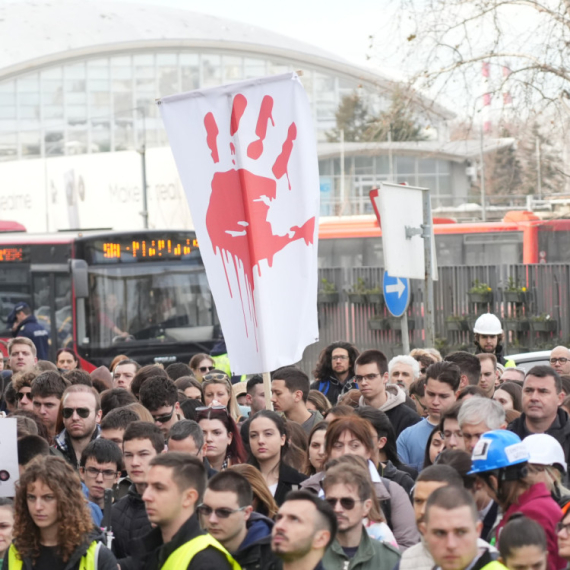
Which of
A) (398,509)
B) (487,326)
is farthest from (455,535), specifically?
(487,326)

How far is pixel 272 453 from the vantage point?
6.63 m

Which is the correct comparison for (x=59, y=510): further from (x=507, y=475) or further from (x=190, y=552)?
(x=507, y=475)

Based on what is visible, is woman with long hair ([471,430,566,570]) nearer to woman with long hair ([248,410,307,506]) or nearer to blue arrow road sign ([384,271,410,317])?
woman with long hair ([248,410,307,506])

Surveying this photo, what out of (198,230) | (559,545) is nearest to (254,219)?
(198,230)

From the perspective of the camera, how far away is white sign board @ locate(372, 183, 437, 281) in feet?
35.3

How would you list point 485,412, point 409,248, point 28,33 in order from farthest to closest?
point 28,33
point 409,248
point 485,412

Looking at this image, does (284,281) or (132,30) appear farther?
(132,30)

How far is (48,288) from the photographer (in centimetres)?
1830

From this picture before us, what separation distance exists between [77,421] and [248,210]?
174 cm

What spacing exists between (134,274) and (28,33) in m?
57.8

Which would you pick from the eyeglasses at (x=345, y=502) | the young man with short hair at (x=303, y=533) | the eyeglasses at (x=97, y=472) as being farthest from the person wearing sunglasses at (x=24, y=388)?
the young man with short hair at (x=303, y=533)

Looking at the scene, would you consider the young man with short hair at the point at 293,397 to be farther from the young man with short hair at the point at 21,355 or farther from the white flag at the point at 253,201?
the young man with short hair at the point at 21,355

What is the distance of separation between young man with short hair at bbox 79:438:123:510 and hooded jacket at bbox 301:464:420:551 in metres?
1.17

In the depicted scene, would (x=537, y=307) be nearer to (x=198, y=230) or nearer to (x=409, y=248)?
(x=409, y=248)
